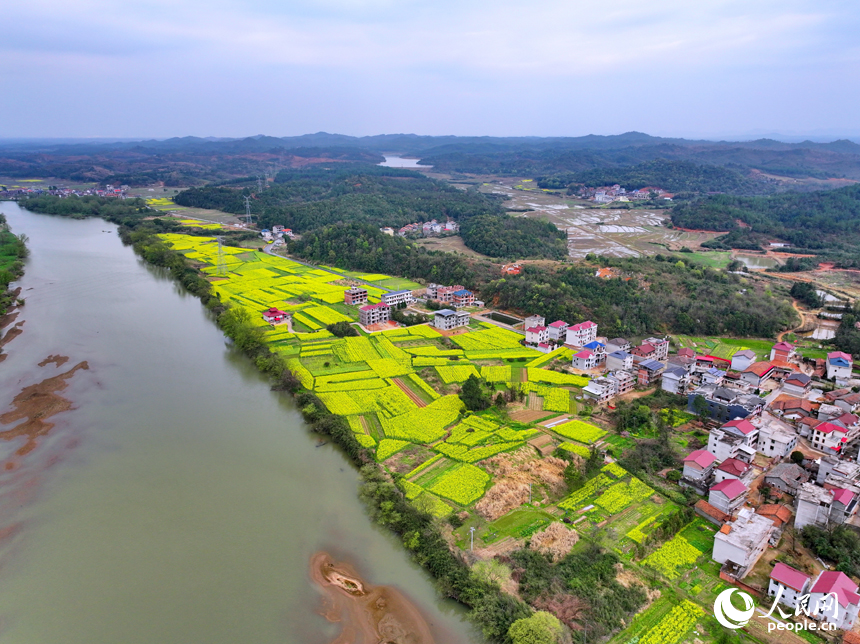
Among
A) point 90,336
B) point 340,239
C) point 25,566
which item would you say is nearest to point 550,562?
point 25,566

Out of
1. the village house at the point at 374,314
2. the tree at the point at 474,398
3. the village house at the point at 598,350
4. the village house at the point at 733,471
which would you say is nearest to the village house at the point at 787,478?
the village house at the point at 733,471

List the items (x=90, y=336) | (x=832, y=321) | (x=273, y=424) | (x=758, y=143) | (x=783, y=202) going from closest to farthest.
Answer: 1. (x=273, y=424)
2. (x=90, y=336)
3. (x=832, y=321)
4. (x=783, y=202)
5. (x=758, y=143)

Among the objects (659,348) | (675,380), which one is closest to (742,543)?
(675,380)

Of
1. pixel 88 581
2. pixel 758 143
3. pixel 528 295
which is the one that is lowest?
pixel 88 581

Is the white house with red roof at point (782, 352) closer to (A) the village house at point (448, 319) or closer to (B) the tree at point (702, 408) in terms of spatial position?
(B) the tree at point (702, 408)

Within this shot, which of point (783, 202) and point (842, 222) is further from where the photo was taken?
point (783, 202)

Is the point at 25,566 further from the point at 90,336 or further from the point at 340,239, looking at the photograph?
the point at 340,239
